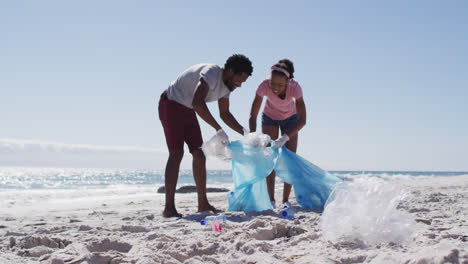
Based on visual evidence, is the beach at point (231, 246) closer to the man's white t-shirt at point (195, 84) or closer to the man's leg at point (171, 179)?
the man's leg at point (171, 179)

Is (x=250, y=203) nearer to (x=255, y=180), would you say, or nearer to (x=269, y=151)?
(x=255, y=180)

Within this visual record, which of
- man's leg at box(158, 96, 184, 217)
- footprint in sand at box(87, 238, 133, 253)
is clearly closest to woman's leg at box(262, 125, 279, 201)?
man's leg at box(158, 96, 184, 217)

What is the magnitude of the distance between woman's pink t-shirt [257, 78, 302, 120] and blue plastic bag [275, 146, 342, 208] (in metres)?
0.44

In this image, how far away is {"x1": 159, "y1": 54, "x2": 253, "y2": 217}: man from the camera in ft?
11.1

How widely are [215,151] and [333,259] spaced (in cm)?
196

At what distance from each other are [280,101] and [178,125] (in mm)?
1059

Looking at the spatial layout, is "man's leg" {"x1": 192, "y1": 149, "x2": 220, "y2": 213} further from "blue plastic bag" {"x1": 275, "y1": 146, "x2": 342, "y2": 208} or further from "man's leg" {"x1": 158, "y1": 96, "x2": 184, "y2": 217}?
"blue plastic bag" {"x1": 275, "y1": 146, "x2": 342, "y2": 208}

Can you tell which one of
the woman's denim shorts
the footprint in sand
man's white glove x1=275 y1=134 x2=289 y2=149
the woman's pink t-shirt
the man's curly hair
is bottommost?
the footprint in sand

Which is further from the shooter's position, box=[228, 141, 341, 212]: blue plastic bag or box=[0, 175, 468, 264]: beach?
box=[228, 141, 341, 212]: blue plastic bag

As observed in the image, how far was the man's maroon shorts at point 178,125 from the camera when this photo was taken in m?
3.50

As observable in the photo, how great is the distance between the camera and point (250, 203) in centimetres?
356

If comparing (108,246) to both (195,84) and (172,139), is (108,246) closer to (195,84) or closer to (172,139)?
(172,139)

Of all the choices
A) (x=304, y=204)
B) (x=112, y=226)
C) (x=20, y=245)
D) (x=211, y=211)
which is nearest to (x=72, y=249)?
(x=20, y=245)

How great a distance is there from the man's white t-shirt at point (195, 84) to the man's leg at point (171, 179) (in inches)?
17.8
